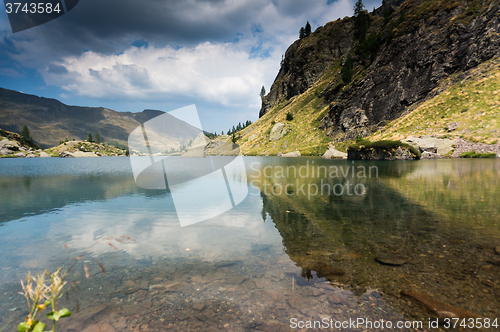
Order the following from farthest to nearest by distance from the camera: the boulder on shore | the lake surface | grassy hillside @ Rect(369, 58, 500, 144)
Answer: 1. the boulder on shore
2. grassy hillside @ Rect(369, 58, 500, 144)
3. the lake surface

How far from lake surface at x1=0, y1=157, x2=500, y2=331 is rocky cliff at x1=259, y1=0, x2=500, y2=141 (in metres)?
80.4

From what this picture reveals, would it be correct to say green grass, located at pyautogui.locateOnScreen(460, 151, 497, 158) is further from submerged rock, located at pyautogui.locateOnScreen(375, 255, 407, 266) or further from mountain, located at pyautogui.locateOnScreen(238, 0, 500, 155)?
submerged rock, located at pyautogui.locateOnScreen(375, 255, 407, 266)

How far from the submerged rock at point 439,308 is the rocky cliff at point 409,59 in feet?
286

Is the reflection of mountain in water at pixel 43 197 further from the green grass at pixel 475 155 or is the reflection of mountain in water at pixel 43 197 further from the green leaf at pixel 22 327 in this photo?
the green grass at pixel 475 155

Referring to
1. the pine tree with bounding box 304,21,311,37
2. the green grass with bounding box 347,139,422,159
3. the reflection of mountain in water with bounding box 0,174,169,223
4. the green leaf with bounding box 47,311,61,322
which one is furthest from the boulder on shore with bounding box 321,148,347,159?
the pine tree with bounding box 304,21,311,37

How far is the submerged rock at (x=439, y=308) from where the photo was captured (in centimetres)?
497

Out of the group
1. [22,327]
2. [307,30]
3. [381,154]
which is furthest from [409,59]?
[307,30]

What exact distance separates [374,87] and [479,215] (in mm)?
91685

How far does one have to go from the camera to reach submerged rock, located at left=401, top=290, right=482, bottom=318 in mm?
4973

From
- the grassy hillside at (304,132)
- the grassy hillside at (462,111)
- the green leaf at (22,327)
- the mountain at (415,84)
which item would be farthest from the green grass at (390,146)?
the green leaf at (22,327)

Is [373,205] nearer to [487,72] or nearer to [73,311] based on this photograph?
[73,311]

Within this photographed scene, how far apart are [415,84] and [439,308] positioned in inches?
3832

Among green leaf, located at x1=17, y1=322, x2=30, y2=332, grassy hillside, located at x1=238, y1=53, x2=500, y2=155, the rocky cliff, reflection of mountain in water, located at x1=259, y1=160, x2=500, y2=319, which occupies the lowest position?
reflection of mountain in water, located at x1=259, y1=160, x2=500, y2=319

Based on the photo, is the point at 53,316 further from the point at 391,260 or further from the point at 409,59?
the point at 409,59
